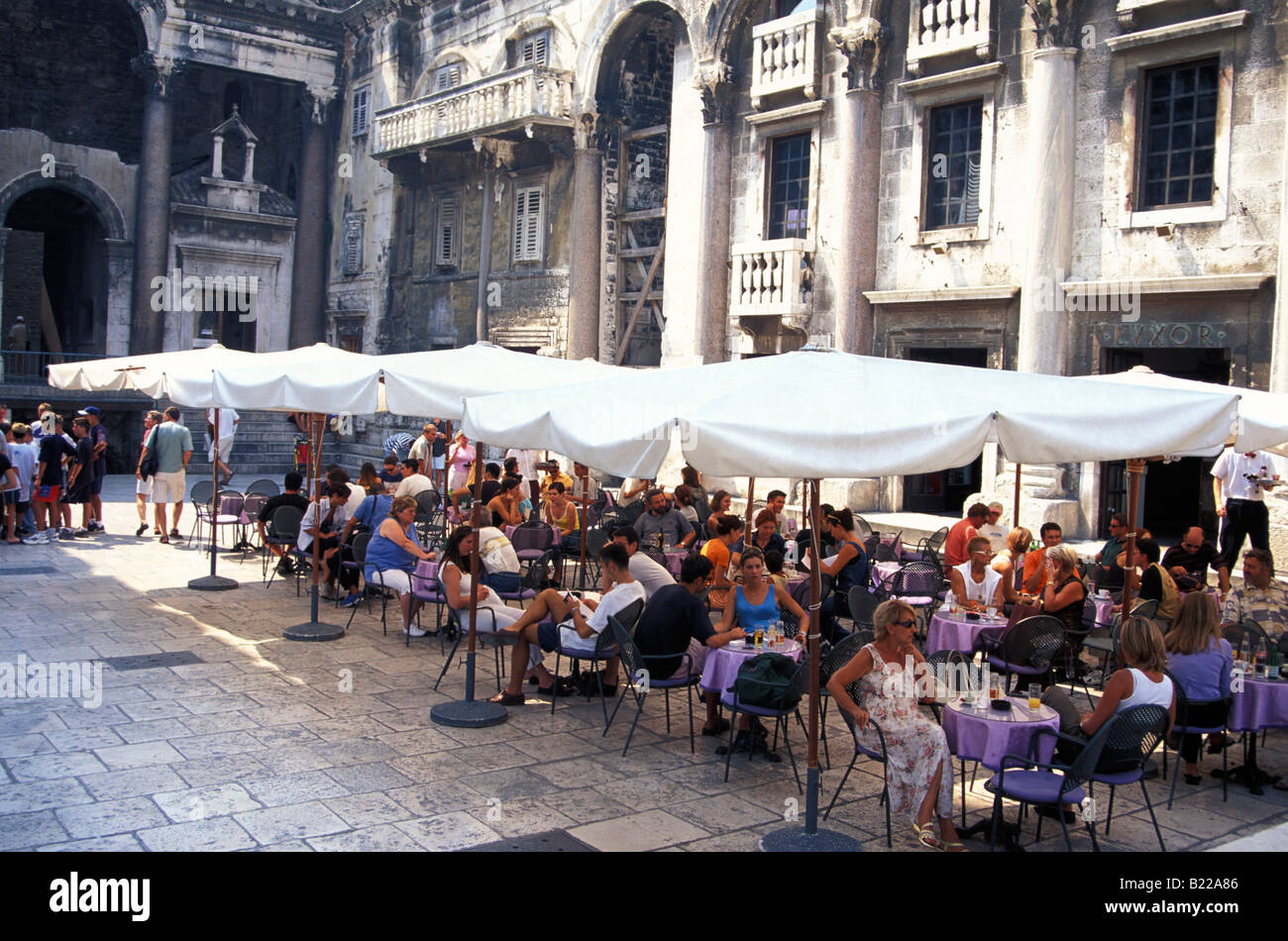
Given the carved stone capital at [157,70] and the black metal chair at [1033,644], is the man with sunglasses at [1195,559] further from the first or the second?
the carved stone capital at [157,70]

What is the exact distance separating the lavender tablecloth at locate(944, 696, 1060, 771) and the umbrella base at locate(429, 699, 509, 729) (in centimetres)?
332

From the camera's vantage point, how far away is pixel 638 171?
24062mm

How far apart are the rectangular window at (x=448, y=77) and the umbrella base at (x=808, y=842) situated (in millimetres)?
25035

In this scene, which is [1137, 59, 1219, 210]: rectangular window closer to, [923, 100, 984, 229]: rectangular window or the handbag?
[923, 100, 984, 229]: rectangular window

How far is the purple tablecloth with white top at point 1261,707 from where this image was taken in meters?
7.41

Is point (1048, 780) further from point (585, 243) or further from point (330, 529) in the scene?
point (585, 243)

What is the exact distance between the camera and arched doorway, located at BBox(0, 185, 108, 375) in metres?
30.6

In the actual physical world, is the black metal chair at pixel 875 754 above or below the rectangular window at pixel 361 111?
below

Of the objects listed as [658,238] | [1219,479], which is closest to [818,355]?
[1219,479]

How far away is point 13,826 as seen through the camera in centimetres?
600

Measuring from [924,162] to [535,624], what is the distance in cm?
1137

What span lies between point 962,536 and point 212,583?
27.1ft

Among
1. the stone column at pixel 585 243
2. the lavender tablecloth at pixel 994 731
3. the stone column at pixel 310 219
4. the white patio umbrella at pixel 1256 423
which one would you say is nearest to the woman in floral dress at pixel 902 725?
the lavender tablecloth at pixel 994 731

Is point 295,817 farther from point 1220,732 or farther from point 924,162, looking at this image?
point 924,162
